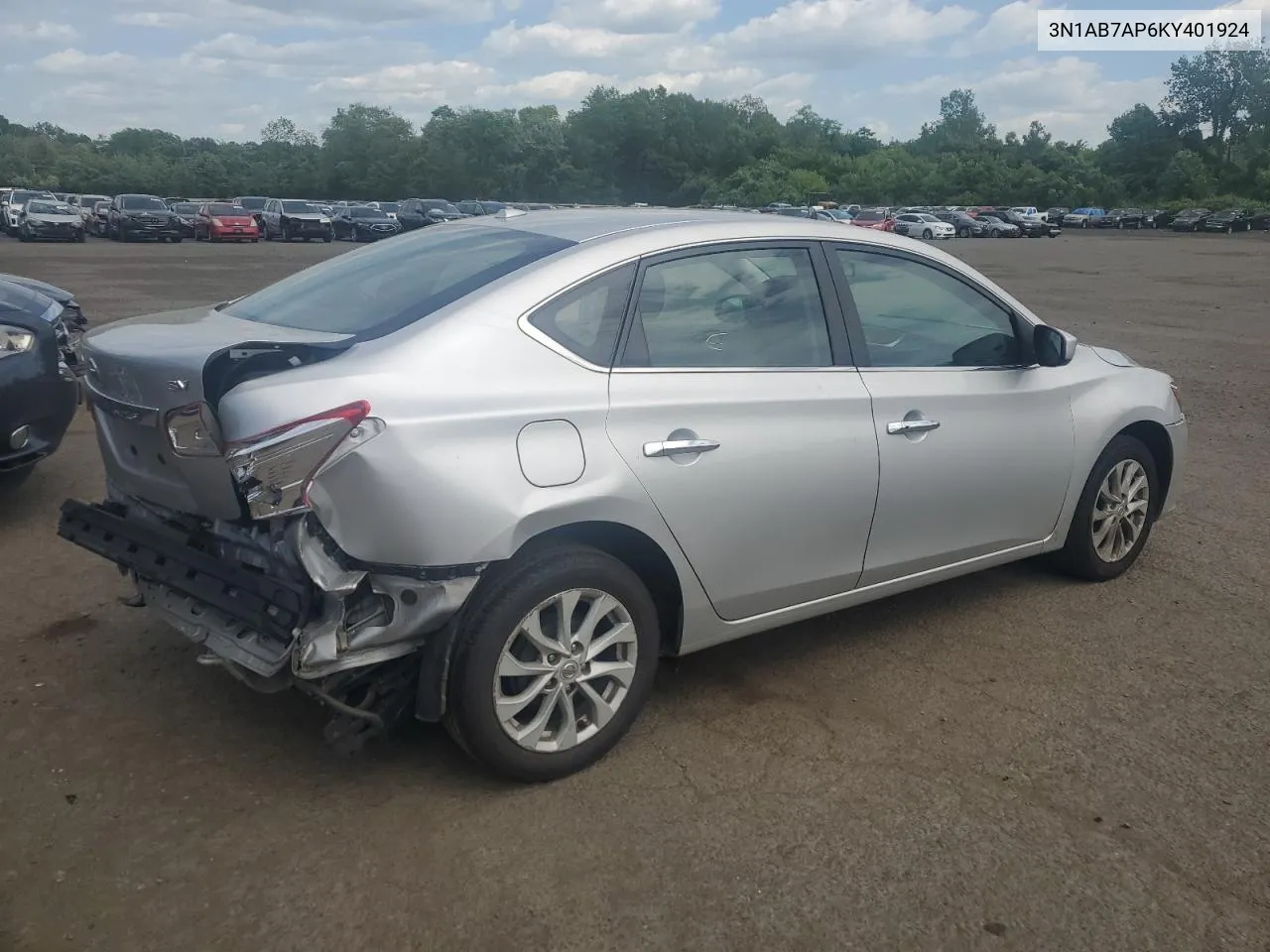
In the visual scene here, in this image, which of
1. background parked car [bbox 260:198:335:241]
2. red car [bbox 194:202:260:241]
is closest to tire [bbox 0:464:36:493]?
red car [bbox 194:202:260:241]

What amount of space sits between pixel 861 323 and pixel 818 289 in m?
0.21

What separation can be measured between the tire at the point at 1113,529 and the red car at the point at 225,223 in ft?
130

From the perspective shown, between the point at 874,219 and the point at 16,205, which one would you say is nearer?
the point at 16,205

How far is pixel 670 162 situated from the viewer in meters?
98.6

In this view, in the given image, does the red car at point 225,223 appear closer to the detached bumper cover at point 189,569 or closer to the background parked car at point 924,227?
the background parked car at point 924,227

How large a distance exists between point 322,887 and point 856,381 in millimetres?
2377

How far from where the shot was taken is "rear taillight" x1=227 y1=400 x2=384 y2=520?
2.87 metres

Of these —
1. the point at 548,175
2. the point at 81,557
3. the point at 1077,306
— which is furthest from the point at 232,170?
the point at 81,557

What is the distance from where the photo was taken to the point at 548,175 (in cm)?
8981

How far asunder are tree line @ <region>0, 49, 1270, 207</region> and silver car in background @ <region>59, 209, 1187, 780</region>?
3035 inches

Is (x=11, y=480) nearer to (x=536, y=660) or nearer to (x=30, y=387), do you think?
(x=30, y=387)

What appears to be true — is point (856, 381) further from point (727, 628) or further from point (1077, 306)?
point (1077, 306)

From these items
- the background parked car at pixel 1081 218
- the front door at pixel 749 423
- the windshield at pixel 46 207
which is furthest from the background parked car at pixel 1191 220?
the front door at pixel 749 423

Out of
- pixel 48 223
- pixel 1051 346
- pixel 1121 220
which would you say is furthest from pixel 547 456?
pixel 1121 220
